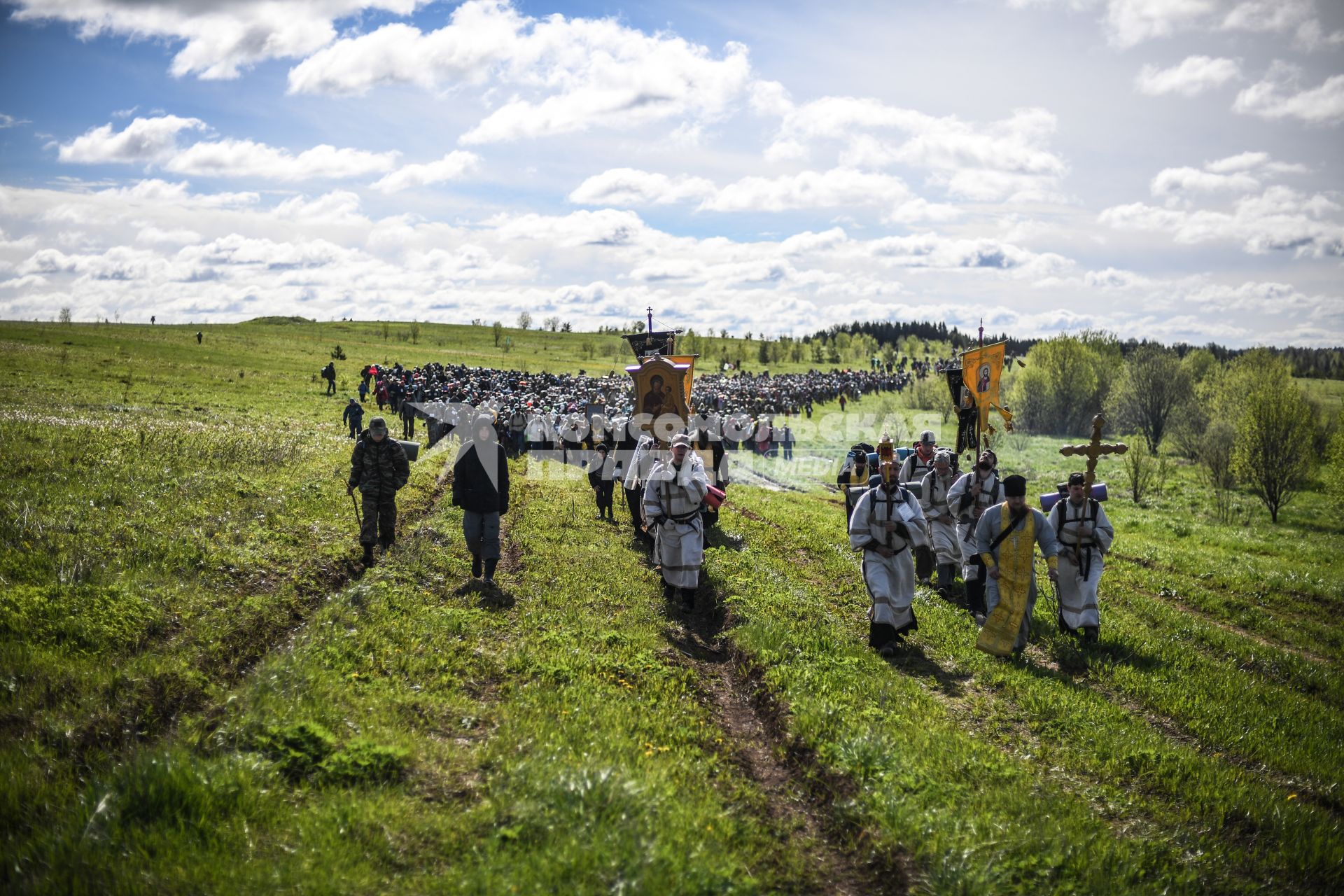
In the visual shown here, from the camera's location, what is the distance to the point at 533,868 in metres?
4.77

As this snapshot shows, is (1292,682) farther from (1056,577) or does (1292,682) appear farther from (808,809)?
(808,809)

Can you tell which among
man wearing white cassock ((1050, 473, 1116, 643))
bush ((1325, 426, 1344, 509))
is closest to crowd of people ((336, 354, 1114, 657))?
man wearing white cassock ((1050, 473, 1116, 643))

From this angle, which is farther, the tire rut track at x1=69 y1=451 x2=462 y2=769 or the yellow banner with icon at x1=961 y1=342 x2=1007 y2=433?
the yellow banner with icon at x1=961 y1=342 x2=1007 y2=433

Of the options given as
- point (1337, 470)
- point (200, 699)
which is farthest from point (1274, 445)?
point (200, 699)

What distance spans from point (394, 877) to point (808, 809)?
3092 millimetres

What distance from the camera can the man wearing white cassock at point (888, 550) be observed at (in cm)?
1046

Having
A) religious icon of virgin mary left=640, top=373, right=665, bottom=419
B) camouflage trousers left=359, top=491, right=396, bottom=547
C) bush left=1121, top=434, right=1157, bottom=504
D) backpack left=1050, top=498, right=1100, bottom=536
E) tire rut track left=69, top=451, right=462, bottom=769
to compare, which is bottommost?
bush left=1121, top=434, right=1157, bottom=504

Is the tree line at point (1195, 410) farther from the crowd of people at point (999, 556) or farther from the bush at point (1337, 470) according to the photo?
the crowd of people at point (999, 556)

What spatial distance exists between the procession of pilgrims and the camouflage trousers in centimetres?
9

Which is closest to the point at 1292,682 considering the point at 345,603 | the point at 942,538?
the point at 942,538

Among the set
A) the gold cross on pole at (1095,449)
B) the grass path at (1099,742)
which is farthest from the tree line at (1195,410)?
the grass path at (1099,742)

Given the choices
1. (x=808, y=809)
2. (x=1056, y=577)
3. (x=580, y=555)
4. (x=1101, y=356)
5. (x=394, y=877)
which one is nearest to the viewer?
(x=394, y=877)

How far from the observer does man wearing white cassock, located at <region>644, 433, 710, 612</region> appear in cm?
1229

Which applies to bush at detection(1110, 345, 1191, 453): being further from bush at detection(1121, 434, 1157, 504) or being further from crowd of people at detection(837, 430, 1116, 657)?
crowd of people at detection(837, 430, 1116, 657)
